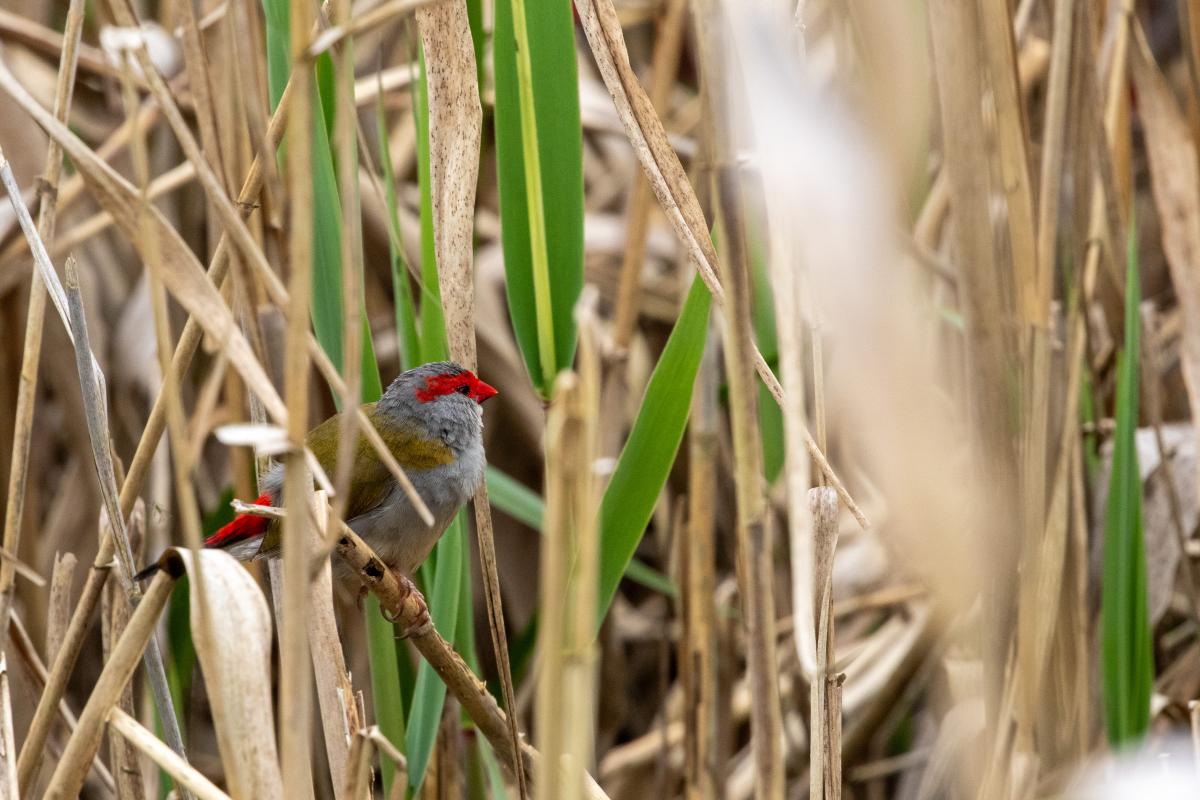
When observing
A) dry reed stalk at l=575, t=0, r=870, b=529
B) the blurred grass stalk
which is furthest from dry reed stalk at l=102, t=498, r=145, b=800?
dry reed stalk at l=575, t=0, r=870, b=529

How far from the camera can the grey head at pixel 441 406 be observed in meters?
2.31

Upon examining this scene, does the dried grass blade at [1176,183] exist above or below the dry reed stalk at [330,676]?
above

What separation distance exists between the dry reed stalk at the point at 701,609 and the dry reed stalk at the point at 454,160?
0.62 m

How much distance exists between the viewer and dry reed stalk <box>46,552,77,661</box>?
1.79 m

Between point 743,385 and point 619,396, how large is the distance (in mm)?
1922

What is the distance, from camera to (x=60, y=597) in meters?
1.81

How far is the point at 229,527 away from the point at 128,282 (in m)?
1.47

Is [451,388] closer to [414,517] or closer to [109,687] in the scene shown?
[414,517]

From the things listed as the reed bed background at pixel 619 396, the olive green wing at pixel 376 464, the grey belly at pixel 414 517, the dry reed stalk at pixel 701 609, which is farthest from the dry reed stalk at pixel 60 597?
the dry reed stalk at pixel 701 609

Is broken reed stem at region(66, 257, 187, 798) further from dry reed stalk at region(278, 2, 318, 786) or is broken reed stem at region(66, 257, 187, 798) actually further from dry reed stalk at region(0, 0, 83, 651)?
dry reed stalk at region(278, 2, 318, 786)

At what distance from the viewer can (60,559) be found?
5.91 feet

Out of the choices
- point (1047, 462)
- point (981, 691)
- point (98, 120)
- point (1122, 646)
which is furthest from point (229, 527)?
point (98, 120)

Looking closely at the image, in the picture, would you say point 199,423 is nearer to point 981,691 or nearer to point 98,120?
point 98,120

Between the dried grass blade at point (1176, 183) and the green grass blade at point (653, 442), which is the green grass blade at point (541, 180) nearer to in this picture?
the green grass blade at point (653, 442)
